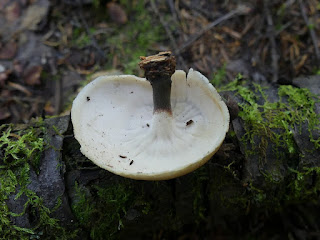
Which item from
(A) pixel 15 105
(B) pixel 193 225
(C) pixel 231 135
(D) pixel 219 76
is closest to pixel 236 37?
(D) pixel 219 76

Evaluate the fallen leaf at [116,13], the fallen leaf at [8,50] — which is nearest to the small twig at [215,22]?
the fallen leaf at [116,13]

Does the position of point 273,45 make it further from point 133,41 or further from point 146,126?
point 146,126

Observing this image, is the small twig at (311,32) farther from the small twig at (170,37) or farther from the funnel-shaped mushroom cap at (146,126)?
the funnel-shaped mushroom cap at (146,126)

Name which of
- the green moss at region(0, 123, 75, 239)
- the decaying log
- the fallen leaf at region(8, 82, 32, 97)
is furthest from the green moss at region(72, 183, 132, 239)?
the fallen leaf at region(8, 82, 32, 97)

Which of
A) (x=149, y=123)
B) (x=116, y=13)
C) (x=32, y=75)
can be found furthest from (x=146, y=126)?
(x=116, y=13)

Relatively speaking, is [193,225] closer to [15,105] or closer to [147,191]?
[147,191]
